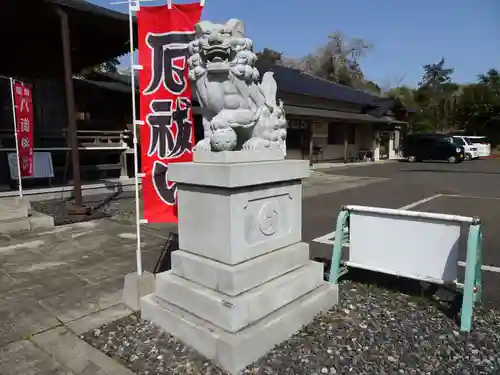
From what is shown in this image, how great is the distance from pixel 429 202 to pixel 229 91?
27.0 feet

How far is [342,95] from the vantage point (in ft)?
87.0

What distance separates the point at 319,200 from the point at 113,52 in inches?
279

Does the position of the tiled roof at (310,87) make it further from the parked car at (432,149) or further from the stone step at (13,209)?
the stone step at (13,209)

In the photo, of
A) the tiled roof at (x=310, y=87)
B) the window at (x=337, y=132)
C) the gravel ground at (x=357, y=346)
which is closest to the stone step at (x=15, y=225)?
the gravel ground at (x=357, y=346)

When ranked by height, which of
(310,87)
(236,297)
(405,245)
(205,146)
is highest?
(310,87)

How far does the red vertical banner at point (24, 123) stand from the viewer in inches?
277

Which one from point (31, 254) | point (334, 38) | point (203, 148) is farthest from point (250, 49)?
point (334, 38)

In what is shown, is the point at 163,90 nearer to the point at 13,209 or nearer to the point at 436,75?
the point at 13,209

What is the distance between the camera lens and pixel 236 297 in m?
2.61

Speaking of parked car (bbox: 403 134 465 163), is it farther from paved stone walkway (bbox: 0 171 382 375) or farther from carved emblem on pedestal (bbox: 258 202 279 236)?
carved emblem on pedestal (bbox: 258 202 279 236)

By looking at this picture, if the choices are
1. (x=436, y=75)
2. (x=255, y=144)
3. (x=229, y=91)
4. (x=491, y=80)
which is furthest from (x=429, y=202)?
(x=436, y=75)

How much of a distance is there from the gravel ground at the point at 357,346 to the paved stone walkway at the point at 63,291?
0.69ft

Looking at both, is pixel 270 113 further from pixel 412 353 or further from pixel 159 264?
pixel 159 264

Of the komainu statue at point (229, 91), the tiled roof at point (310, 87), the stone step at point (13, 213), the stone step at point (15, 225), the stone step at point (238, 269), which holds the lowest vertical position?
the stone step at point (15, 225)
